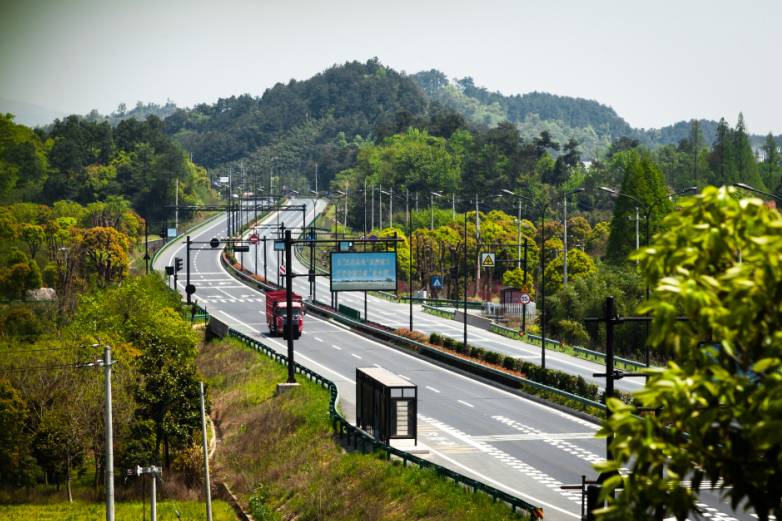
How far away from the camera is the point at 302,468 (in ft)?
163

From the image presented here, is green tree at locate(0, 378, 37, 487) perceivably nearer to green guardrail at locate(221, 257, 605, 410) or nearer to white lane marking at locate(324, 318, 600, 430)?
white lane marking at locate(324, 318, 600, 430)

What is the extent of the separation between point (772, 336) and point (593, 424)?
4020 centimetres

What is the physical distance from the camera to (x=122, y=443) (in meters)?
58.4

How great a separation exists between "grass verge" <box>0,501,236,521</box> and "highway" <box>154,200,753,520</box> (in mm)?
7718

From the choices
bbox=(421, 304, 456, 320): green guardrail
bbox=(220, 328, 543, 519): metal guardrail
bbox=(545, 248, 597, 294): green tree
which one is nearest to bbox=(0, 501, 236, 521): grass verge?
bbox=(220, 328, 543, 519): metal guardrail

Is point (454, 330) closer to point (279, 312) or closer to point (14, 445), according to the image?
point (279, 312)

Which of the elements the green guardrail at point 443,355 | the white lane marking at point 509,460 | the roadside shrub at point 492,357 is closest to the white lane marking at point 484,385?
the green guardrail at point 443,355

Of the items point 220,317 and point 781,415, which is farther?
point 220,317

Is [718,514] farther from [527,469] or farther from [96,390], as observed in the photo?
[96,390]

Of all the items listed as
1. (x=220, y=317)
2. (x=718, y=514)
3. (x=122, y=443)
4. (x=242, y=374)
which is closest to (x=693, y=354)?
(x=718, y=514)

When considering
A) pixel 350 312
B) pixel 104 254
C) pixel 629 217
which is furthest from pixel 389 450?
pixel 104 254

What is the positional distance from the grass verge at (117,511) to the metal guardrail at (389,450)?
5.86 meters

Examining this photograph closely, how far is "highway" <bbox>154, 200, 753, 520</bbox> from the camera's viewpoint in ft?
131

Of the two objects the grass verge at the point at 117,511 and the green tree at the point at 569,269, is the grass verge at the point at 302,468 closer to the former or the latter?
the grass verge at the point at 117,511
